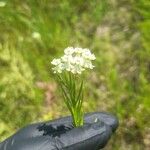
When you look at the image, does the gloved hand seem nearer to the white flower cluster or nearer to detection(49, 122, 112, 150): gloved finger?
→ detection(49, 122, 112, 150): gloved finger

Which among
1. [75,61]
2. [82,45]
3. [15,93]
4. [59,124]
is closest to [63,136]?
[59,124]

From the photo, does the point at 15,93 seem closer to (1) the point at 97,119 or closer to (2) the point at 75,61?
(1) the point at 97,119

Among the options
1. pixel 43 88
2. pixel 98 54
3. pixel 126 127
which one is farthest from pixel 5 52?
pixel 126 127

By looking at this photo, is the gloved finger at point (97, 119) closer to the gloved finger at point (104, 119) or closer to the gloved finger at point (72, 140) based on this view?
the gloved finger at point (104, 119)

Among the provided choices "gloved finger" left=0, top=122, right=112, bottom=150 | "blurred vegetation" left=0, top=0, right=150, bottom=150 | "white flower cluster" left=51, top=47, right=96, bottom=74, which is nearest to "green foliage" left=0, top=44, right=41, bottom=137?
"blurred vegetation" left=0, top=0, right=150, bottom=150

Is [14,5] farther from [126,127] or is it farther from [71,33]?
[126,127]

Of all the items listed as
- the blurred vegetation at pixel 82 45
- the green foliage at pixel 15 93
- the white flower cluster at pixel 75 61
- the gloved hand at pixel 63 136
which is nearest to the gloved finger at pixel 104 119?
the gloved hand at pixel 63 136
